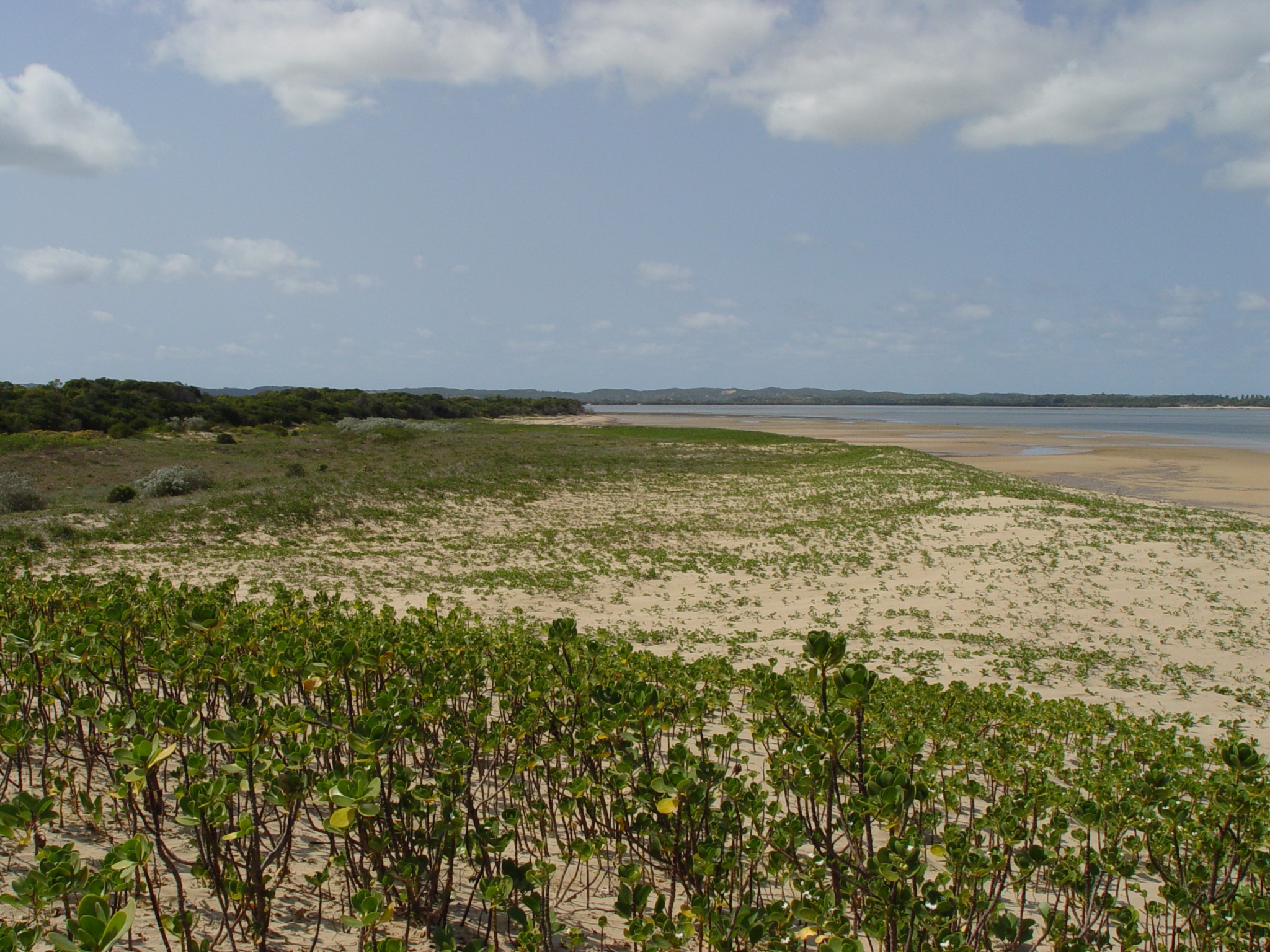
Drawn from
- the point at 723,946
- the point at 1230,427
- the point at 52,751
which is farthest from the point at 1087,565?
the point at 1230,427

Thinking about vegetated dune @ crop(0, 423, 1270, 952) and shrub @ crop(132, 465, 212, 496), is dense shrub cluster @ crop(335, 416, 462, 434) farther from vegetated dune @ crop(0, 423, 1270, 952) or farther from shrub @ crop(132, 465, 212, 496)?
vegetated dune @ crop(0, 423, 1270, 952)

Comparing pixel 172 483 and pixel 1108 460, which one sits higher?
pixel 1108 460

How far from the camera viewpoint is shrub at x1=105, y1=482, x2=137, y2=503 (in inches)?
803

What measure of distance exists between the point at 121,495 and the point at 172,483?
57.3 inches

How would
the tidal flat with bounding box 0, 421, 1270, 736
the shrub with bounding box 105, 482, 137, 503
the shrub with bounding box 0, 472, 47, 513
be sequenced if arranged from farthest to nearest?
the shrub with bounding box 105, 482, 137, 503, the shrub with bounding box 0, 472, 47, 513, the tidal flat with bounding box 0, 421, 1270, 736

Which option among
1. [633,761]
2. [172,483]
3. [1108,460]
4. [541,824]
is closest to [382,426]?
[172,483]

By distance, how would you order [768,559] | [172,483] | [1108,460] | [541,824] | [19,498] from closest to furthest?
[541,824] < [768,559] < [19,498] < [172,483] < [1108,460]

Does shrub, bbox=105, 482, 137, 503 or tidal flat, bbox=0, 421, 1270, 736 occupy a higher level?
shrub, bbox=105, 482, 137, 503

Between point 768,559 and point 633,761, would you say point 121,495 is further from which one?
point 633,761

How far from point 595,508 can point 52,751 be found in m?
18.8

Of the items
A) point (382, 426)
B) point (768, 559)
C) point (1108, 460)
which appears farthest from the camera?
point (382, 426)

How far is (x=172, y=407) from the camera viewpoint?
51375 mm

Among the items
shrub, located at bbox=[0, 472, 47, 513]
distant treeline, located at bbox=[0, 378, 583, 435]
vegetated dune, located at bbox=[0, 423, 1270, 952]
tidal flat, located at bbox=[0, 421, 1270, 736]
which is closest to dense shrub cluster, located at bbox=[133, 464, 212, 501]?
tidal flat, located at bbox=[0, 421, 1270, 736]

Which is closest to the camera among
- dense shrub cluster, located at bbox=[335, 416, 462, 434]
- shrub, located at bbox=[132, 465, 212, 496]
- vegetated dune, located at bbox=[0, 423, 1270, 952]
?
vegetated dune, located at bbox=[0, 423, 1270, 952]
